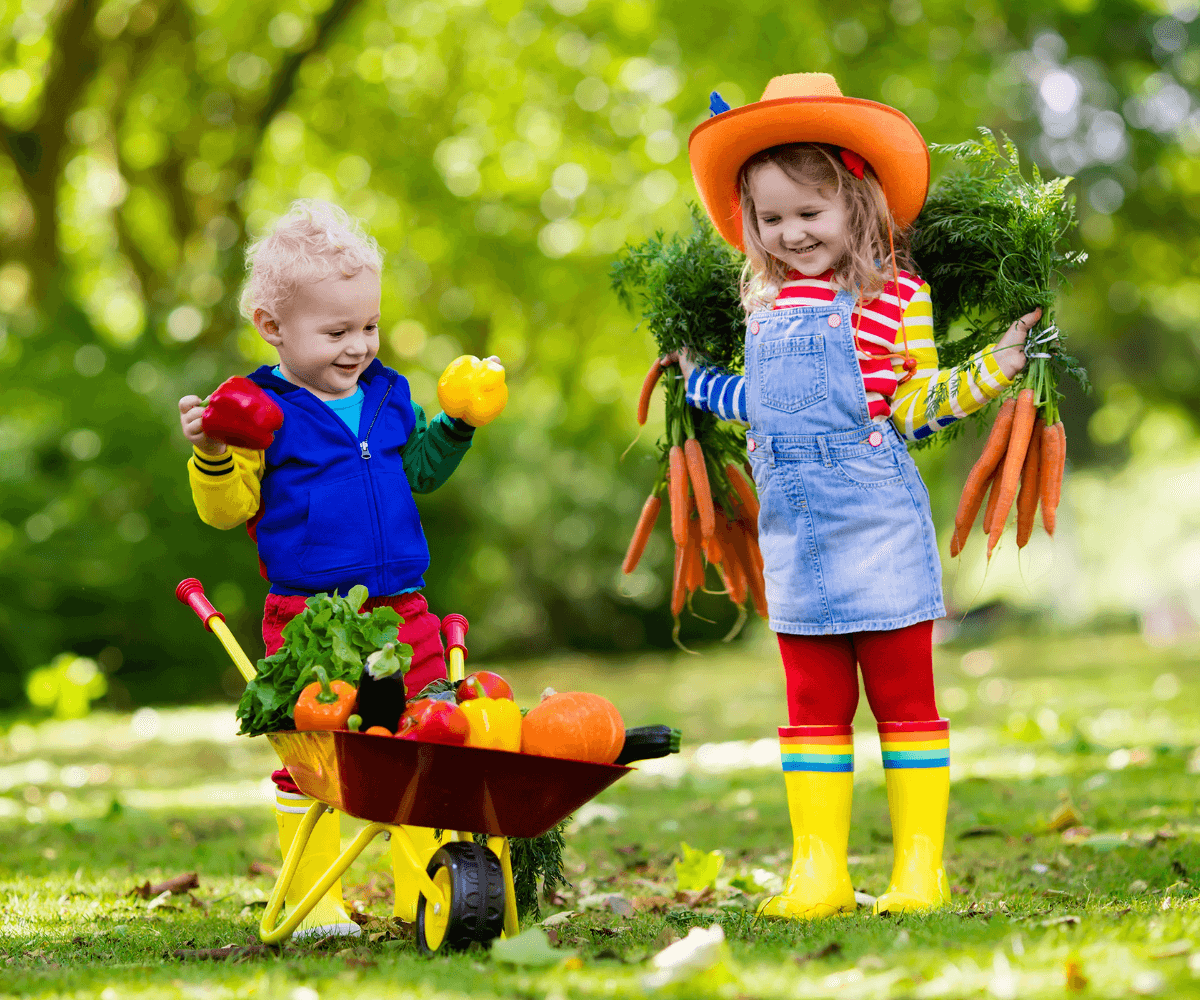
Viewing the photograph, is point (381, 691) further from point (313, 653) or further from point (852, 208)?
point (852, 208)

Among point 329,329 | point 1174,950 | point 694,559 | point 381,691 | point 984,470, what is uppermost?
point 329,329

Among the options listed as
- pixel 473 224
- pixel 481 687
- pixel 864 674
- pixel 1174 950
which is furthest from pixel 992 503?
pixel 473 224

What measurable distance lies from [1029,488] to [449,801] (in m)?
1.63

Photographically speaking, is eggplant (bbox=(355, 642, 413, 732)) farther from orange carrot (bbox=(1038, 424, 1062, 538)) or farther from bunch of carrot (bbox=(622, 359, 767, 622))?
orange carrot (bbox=(1038, 424, 1062, 538))

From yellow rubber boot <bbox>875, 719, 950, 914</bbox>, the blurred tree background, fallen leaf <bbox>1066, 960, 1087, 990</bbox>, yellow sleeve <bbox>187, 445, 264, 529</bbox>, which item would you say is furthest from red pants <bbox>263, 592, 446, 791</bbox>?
the blurred tree background

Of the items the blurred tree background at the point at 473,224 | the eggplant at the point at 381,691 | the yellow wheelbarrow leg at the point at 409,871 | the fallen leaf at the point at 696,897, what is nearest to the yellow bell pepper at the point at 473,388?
the eggplant at the point at 381,691

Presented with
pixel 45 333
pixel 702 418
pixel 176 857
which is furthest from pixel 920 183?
pixel 45 333

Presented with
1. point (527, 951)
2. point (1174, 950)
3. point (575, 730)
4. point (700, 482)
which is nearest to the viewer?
point (1174, 950)

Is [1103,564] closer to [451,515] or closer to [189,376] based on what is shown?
[451,515]

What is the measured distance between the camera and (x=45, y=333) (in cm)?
922

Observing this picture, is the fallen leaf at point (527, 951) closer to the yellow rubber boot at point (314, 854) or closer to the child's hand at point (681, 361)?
the yellow rubber boot at point (314, 854)

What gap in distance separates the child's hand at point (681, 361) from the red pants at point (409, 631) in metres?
0.95

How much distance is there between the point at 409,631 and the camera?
3.21m

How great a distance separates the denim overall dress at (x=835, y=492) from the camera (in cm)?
313
